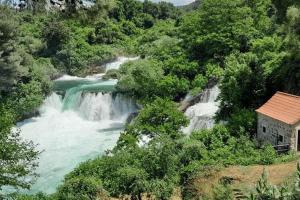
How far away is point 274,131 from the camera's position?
87.0 ft

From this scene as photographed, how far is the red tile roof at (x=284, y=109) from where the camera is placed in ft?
83.3

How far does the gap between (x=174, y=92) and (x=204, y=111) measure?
19.2 feet

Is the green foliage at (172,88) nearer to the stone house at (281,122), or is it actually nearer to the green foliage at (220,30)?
the green foliage at (220,30)

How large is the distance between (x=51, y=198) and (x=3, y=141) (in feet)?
14.9

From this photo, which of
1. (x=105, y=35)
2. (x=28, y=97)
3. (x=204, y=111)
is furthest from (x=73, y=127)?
(x=105, y=35)

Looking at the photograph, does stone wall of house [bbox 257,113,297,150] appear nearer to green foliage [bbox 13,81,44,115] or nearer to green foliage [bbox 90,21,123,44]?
green foliage [bbox 13,81,44,115]

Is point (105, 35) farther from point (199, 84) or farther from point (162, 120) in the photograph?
point (162, 120)

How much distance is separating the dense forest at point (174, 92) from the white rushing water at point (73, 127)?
117cm

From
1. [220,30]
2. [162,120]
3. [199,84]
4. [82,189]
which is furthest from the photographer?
[220,30]

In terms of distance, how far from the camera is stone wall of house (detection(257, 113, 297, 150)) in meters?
25.3

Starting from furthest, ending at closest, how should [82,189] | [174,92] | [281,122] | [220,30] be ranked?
[220,30] → [174,92] → [281,122] → [82,189]

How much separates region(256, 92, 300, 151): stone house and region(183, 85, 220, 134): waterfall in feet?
15.4

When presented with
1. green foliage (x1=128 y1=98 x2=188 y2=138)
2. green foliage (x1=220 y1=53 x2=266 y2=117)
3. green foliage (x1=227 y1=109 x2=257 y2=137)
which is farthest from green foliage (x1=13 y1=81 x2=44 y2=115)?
green foliage (x1=227 y1=109 x2=257 y2=137)

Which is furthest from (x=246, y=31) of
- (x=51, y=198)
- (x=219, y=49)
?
(x=51, y=198)
